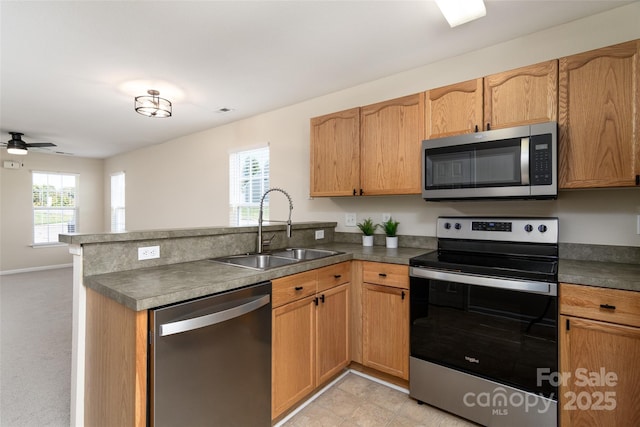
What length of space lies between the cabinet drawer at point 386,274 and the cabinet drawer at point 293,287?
46 centimetres

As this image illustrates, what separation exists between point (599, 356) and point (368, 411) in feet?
4.25

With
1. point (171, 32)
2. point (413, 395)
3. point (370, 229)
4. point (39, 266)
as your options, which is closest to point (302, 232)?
point (370, 229)

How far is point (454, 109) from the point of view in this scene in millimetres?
2107

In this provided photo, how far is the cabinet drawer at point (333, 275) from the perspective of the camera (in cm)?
204

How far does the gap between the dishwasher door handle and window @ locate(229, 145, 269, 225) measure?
245 centimetres

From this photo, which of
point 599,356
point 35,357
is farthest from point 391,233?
point 35,357

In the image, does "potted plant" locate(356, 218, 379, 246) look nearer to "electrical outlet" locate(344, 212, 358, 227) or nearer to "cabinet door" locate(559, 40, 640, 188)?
"electrical outlet" locate(344, 212, 358, 227)

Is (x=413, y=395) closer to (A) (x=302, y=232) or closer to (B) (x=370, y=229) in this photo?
(B) (x=370, y=229)

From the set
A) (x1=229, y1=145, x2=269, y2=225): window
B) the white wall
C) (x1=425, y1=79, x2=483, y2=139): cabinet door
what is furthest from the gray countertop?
(x1=229, y1=145, x2=269, y2=225): window

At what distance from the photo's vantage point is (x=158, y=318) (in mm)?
1183

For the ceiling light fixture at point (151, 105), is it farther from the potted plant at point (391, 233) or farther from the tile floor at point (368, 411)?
the tile floor at point (368, 411)

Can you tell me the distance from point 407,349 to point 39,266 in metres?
7.91

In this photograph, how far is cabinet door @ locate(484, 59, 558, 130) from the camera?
1788 mm

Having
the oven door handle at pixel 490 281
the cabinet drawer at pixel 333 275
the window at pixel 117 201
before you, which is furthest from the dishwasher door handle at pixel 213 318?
the window at pixel 117 201
